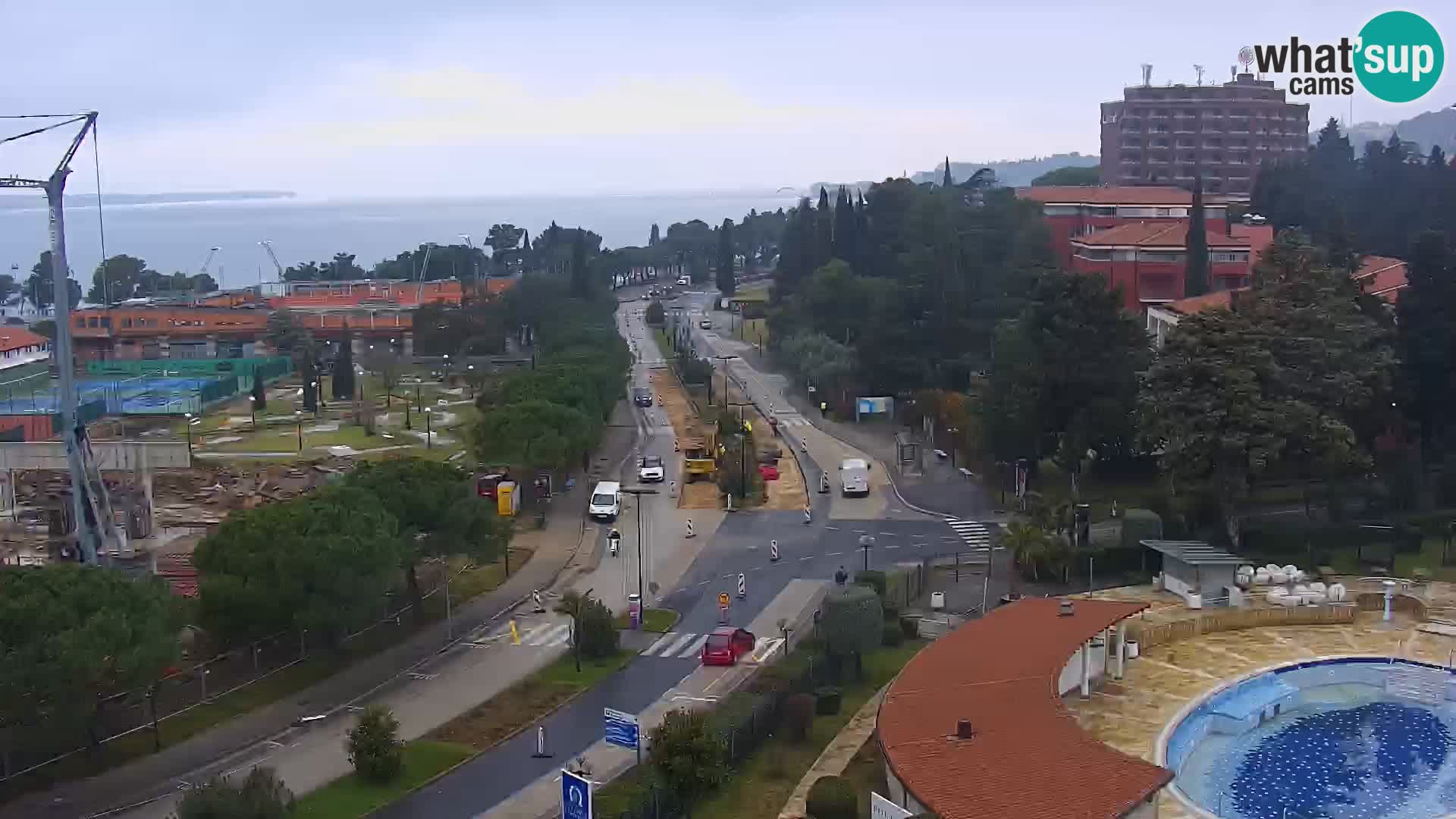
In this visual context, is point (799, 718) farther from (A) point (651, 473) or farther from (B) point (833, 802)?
(A) point (651, 473)

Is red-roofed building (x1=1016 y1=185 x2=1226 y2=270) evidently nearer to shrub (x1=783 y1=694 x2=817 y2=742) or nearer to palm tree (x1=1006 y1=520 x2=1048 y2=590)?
palm tree (x1=1006 y1=520 x2=1048 y2=590)

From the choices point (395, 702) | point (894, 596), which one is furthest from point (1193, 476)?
point (395, 702)

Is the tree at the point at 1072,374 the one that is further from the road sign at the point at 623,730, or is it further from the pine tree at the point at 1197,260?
the road sign at the point at 623,730

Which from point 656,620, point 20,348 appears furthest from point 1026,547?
point 20,348

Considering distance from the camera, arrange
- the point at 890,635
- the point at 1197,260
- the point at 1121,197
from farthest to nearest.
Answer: the point at 1121,197 < the point at 1197,260 < the point at 890,635

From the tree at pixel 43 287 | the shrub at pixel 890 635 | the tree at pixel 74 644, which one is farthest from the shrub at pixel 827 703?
the tree at pixel 43 287

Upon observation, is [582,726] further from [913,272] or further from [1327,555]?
[913,272]
